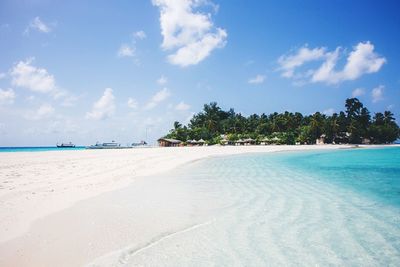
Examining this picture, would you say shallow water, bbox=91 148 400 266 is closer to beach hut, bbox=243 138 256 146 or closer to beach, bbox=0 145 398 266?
beach, bbox=0 145 398 266

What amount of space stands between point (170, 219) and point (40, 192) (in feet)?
12.7

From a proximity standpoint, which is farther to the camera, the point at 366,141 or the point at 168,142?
the point at 366,141

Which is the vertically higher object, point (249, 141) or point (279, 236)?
point (249, 141)

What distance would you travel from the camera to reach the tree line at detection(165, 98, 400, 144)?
71875mm

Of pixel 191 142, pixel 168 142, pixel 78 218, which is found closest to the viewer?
pixel 78 218

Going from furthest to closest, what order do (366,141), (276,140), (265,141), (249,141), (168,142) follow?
1. (366,141)
2. (168,142)
3. (249,141)
4. (265,141)
5. (276,140)

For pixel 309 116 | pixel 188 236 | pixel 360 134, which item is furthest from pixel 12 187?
pixel 309 116

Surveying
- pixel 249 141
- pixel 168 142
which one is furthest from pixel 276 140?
pixel 168 142

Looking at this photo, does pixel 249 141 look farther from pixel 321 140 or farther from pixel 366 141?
pixel 366 141

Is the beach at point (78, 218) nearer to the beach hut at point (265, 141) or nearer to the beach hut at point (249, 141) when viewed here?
the beach hut at point (265, 141)

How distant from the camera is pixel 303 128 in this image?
73562 mm

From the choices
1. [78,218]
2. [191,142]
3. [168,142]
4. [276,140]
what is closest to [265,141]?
[276,140]

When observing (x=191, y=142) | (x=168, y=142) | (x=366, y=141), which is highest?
(x=168, y=142)

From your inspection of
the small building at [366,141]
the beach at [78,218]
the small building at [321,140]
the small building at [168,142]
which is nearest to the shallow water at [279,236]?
the beach at [78,218]
